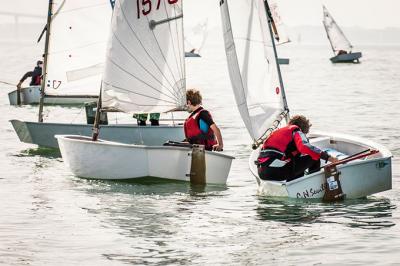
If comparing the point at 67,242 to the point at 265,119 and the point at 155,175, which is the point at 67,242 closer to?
the point at 155,175

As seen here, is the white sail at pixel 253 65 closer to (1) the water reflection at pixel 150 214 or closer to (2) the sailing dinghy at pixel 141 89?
(2) the sailing dinghy at pixel 141 89

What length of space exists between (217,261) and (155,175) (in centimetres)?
613

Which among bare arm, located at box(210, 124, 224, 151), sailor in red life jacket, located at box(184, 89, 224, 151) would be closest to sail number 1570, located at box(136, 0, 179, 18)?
sailor in red life jacket, located at box(184, 89, 224, 151)

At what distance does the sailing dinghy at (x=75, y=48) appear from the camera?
25.8m

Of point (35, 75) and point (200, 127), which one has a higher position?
point (35, 75)

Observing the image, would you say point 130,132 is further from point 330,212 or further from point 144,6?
point 330,212

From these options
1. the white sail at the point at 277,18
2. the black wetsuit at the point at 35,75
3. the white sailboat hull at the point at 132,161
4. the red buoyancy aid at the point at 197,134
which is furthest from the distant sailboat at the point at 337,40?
the red buoyancy aid at the point at 197,134

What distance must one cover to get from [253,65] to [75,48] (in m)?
7.40

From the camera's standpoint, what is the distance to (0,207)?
55.3 feet

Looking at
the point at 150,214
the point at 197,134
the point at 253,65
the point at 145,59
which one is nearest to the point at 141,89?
the point at 145,59

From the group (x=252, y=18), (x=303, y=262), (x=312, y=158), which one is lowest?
(x=303, y=262)

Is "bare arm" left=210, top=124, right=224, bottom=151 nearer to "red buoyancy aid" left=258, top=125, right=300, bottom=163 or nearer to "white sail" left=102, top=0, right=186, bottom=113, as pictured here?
"red buoyancy aid" left=258, top=125, right=300, bottom=163

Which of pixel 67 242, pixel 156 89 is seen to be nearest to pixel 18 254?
pixel 67 242

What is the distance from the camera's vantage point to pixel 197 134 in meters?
18.5
